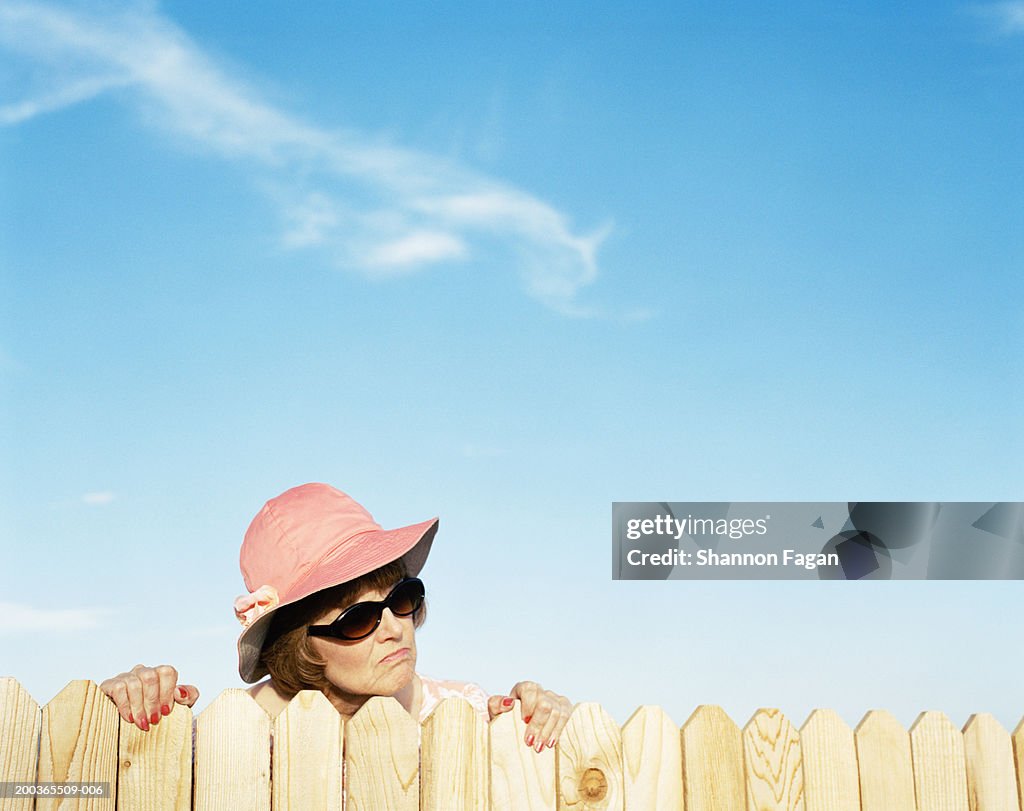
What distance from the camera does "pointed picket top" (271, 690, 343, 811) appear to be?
3287 mm

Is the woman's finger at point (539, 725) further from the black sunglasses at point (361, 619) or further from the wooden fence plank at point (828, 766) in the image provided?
the wooden fence plank at point (828, 766)

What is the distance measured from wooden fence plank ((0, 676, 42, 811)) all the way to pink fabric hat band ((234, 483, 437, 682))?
2.69ft

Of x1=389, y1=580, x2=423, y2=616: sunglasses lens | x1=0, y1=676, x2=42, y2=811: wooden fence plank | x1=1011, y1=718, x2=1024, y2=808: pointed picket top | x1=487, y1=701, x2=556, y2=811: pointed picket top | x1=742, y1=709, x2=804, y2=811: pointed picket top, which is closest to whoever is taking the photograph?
x1=0, y1=676, x2=42, y2=811: wooden fence plank

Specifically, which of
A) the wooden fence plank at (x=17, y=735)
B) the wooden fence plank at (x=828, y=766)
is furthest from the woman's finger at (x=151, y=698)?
the wooden fence plank at (x=828, y=766)

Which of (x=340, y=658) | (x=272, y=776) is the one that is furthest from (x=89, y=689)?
(x=340, y=658)

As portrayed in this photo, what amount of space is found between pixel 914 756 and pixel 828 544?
4142mm

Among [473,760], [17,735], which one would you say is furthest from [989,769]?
[17,735]

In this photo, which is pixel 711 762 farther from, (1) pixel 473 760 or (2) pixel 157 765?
(2) pixel 157 765

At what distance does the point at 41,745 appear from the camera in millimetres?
3201

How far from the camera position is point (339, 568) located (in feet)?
12.7

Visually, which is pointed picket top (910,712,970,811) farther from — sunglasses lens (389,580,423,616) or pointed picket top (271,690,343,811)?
pointed picket top (271,690,343,811)

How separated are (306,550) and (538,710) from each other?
3.78 feet

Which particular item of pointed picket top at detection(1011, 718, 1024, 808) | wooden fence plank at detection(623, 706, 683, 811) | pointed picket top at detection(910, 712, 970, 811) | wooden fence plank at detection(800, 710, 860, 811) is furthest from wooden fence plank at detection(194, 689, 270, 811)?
pointed picket top at detection(1011, 718, 1024, 808)

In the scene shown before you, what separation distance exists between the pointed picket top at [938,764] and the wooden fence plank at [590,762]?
1.06 m
